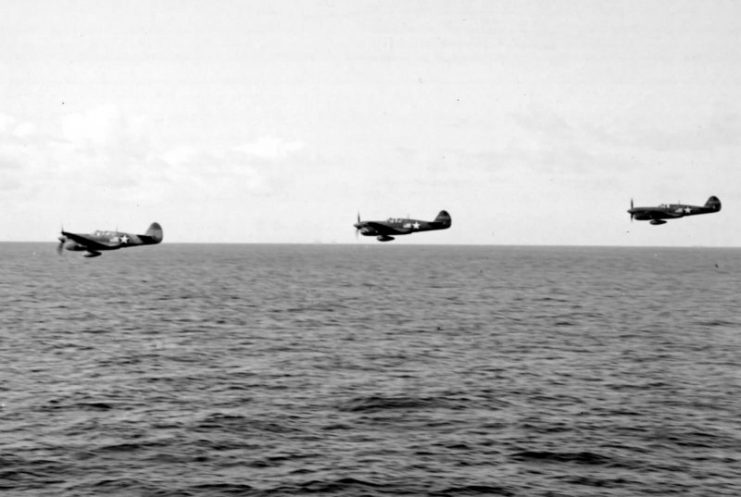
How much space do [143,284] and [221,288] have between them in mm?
22971

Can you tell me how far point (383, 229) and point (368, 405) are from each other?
28.5m

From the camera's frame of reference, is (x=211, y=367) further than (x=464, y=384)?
Yes

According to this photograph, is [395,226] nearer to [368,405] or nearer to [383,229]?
[383,229]

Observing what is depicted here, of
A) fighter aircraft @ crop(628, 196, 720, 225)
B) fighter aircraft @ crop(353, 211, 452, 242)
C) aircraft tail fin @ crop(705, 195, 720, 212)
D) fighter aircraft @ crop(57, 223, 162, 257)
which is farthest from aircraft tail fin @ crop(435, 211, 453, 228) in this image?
fighter aircraft @ crop(57, 223, 162, 257)

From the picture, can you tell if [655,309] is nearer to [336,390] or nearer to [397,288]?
[397,288]

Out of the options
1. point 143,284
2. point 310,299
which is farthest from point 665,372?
point 143,284

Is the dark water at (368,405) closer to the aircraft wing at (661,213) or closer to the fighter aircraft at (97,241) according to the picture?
the fighter aircraft at (97,241)

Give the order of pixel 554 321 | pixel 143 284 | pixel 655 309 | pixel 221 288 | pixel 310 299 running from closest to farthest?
pixel 554 321, pixel 655 309, pixel 310 299, pixel 221 288, pixel 143 284

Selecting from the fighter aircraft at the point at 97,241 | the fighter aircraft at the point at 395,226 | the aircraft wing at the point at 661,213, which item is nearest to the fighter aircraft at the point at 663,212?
the aircraft wing at the point at 661,213

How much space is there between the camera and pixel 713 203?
8038cm

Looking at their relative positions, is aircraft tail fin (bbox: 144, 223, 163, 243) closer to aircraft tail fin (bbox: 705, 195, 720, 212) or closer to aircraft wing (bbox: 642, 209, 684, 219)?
aircraft wing (bbox: 642, 209, 684, 219)

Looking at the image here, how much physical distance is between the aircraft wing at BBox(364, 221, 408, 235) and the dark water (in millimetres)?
10632

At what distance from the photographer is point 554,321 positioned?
94188 millimetres

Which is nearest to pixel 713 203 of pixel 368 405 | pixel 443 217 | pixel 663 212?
pixel 663 212
